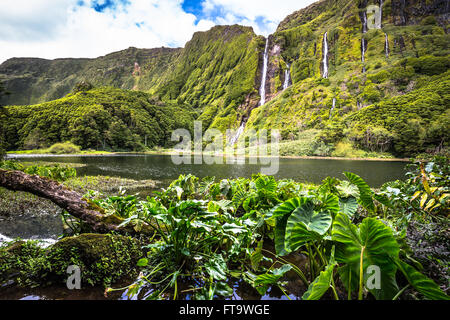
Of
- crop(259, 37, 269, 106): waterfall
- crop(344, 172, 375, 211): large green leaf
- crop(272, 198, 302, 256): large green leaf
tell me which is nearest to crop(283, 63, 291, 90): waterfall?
crop(259, 37, 269, 106): waterfall

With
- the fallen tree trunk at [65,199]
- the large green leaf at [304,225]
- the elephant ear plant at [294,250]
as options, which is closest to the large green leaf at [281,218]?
the elephant ear plant at [294,250]

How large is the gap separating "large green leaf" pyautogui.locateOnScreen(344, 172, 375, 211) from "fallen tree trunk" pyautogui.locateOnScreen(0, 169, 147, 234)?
3835 mm

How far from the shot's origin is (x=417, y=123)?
50250mm

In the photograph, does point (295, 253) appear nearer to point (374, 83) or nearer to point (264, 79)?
point (374, 83)

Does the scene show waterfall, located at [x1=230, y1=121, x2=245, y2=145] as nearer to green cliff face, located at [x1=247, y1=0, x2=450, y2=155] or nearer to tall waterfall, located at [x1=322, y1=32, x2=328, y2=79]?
green cliff face, located at [x1=247, y1=0, x2=450, y2=155]

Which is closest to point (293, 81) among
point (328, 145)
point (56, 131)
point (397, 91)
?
point (397, 91)

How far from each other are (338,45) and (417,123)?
71.5 meters

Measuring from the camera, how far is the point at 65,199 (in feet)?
11.6

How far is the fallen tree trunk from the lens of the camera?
3451mm

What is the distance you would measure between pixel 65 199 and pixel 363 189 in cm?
511

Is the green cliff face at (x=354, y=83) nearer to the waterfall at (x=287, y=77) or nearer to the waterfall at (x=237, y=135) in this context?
the waterfall at (x=287, y=77)

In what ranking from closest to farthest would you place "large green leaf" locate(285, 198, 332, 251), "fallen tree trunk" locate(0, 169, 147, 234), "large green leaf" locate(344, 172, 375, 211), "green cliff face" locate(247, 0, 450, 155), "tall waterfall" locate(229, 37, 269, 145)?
"large green leaf" locate(285, 198, 332, 251)
"large green leaf" locate(344, 172, 375, 211)
"fallen tree trunk" locate(0, 169, 147, 234)
"green cliff face" locate(247, 0, 450, 155)
"tall waterfall" locate(229, 37, 269, 145)

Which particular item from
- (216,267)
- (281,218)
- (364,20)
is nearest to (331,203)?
(281,218)

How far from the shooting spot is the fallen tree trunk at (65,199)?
345 cm
